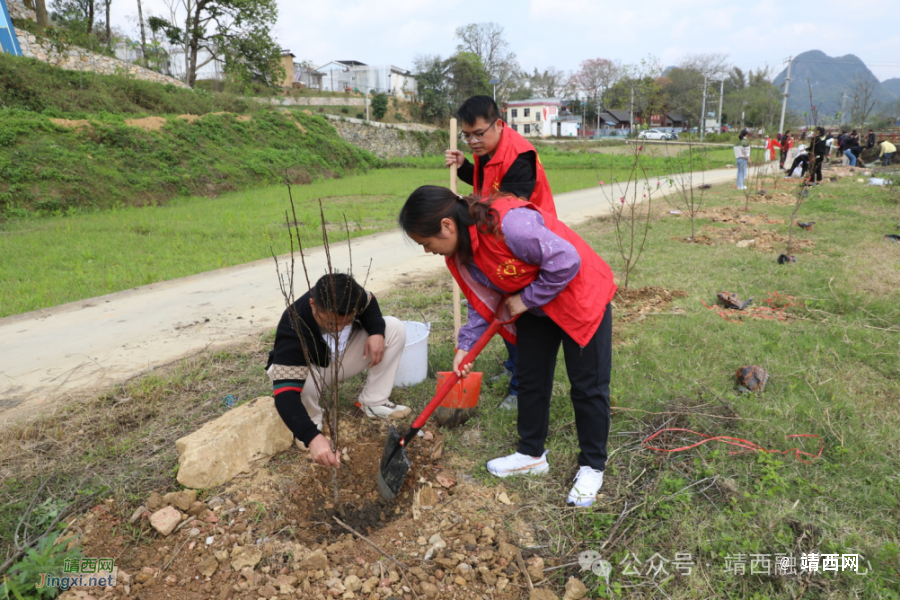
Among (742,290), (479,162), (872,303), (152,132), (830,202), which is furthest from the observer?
(152,132)

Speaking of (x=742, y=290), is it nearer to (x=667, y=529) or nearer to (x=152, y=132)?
(x=667, y=529)

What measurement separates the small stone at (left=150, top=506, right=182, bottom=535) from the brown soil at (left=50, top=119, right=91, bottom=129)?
43.4ft

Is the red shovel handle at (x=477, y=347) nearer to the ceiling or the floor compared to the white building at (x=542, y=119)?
nearer to the floor

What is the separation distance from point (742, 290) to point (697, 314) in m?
1.02

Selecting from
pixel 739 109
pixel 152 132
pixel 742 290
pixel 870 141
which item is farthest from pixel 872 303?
pixel 739 109

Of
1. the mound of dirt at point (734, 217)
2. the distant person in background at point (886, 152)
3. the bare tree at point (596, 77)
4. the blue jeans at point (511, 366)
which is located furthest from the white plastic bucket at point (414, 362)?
the bare tree at point (596, 77)

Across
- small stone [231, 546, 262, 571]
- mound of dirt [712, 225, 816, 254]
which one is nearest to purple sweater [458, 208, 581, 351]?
small stone [231, 546, 262, 571]

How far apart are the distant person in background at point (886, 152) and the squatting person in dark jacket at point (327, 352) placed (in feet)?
67.9

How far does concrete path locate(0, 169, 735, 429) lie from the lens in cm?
336

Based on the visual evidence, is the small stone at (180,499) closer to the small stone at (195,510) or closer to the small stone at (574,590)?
the small stone at (195,510)

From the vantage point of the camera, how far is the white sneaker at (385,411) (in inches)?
114

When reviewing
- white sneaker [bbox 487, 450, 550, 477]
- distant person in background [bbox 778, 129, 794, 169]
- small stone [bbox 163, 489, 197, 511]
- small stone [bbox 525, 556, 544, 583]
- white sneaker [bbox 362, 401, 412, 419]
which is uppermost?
distant person in background [bbox 778, 129, 794, 169]

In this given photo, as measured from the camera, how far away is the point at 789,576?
5.94ft

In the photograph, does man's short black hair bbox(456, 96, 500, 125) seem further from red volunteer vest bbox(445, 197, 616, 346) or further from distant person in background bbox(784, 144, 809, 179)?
distant person in background bbox(784, 144, 809, 179)
